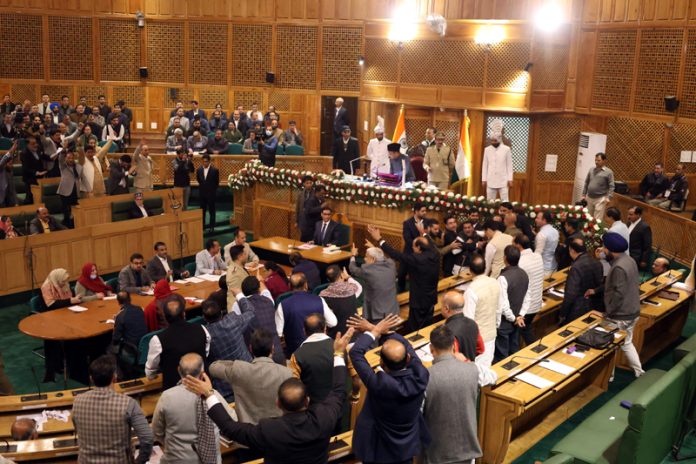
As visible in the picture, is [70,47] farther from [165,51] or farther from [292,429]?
[292,429]

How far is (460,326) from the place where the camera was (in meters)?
6.48

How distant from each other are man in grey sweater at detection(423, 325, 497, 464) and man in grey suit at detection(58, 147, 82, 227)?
34.1 ft

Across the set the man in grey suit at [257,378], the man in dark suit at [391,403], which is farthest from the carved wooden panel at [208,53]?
the man in dark suit at [391,403]

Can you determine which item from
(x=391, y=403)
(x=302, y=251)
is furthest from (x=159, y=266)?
(x=391, y=403)

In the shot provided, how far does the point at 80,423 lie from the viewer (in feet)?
17.7

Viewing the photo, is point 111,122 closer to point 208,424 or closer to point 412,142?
point 412,142

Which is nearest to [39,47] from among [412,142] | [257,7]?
[257,7]

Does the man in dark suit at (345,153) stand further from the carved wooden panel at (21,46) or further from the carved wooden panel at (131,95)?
the carved wooden panel at (21,46)

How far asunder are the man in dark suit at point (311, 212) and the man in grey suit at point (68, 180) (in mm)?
4344

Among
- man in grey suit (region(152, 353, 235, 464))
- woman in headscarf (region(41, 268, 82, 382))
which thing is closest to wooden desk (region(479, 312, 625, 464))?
man in grey suit (region(152, 353, 235, 464))

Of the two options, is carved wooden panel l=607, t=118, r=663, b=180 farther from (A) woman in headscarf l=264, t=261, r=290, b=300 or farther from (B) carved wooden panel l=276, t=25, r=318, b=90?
(A) woman in headscarf l=264, t=261, r=290, b=300

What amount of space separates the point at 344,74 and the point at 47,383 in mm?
A: 13805

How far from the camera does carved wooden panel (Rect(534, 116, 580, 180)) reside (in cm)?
1677

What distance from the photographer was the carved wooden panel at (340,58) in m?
21.0
